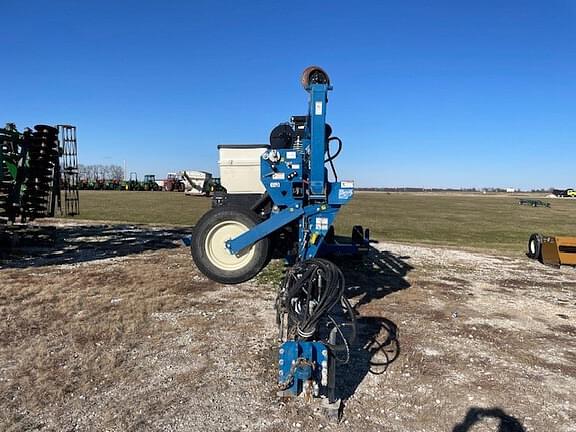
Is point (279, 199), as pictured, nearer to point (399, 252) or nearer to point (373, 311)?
point (373, 311)

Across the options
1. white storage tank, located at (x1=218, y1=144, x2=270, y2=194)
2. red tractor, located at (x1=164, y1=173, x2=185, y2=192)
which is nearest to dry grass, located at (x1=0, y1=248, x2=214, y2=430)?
white storage tank, located at (x1=218, y1=144, x2=270, y2=194)

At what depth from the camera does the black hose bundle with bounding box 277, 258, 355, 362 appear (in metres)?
3.58

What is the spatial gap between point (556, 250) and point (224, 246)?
27.6 feet

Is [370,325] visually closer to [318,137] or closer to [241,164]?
[318,137]

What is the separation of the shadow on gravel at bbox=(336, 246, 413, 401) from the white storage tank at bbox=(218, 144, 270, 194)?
7.96 feet

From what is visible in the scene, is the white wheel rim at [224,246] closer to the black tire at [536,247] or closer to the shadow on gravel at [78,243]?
the shadow on gravel at [78,243]

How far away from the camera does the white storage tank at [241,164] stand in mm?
6855

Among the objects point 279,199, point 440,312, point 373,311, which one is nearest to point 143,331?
point 279,199

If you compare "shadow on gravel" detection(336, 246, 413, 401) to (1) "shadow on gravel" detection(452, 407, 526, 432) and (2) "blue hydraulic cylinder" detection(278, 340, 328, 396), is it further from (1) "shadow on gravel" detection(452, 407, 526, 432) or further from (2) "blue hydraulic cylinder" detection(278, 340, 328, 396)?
(1) "shadow on gravel" detection(452, 407, 526, 432)

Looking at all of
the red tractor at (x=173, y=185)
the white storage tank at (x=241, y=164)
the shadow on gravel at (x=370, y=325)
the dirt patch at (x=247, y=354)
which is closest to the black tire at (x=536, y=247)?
the dirt patch at (x=247, y=354)

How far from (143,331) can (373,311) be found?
3067 millimetres

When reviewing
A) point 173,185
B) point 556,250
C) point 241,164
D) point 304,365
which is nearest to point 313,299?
point 304,365

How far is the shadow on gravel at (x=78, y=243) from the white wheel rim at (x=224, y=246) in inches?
179

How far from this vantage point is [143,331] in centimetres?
508
